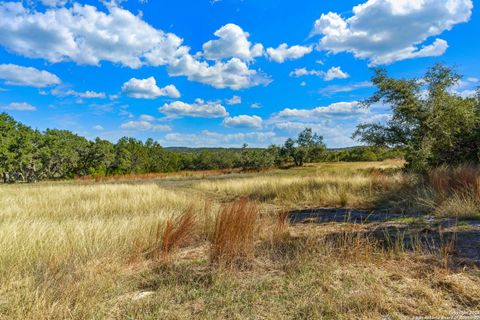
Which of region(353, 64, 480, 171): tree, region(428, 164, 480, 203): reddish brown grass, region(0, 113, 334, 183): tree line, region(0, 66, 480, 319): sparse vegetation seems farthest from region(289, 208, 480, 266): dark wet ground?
region(0, 113, 334, 183): tree line

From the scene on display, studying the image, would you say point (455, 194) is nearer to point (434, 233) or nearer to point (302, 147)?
point (434, 233)

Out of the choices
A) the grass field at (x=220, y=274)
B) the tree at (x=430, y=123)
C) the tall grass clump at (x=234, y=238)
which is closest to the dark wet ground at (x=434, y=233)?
the grass field at (x=220, y=274)

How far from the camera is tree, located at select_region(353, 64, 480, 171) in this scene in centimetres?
1155

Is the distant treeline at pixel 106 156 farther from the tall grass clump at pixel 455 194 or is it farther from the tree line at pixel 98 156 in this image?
the tall grass clump at pixel 455 194

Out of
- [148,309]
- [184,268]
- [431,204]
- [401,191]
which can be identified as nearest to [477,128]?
[401,191]

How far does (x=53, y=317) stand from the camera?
2.29 m

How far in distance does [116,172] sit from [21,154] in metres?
16.4

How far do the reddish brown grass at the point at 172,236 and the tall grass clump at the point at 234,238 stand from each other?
67 cm

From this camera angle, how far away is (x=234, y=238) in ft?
12.9

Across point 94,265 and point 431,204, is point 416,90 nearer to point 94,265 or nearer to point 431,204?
point 431,204

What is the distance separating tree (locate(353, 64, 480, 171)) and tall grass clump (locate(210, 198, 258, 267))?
9.95 m

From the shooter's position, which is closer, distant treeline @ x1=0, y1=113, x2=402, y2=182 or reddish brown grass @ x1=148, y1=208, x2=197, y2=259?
reddish brown grass @ x1=148, y1=208, x2=197, y2=259

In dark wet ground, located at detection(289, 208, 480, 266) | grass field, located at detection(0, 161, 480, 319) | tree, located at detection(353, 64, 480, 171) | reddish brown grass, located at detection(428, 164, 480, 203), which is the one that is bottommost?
dark wet ground, located at detection(289, 208, 480, 266)

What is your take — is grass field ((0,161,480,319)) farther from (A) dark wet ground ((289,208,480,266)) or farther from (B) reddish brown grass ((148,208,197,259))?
(A) dark wet ground ((289,208,480,266))
